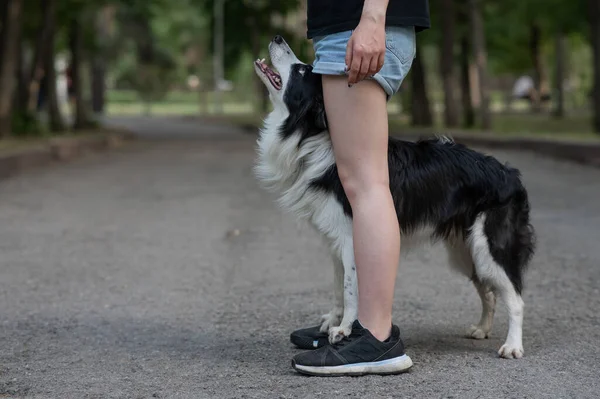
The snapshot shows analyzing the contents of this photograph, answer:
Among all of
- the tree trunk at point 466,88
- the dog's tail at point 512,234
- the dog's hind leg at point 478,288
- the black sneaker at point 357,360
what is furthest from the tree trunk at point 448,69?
the black sneaker at point 357,360

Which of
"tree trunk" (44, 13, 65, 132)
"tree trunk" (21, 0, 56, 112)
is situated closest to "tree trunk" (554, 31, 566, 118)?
"tree trunk" (44, 13, 65, 132)

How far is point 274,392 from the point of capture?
373 centimetres

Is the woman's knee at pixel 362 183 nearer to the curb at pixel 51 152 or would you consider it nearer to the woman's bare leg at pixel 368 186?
the woman's bare leg at pixel 368 186

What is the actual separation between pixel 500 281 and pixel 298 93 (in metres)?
1.17

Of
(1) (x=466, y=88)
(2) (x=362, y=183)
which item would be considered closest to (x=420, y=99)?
(1) (x=466, y=88)

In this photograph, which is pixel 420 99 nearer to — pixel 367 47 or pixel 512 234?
pixel 512 234

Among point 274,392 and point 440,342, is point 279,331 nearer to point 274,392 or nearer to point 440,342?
point 440,342

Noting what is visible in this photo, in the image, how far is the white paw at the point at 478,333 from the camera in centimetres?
468

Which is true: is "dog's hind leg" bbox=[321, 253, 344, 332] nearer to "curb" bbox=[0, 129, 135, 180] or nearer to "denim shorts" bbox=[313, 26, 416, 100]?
"denim shorts" bbox=[313, 26, 416, 100]

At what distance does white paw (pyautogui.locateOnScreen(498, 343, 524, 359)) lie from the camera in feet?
14.0

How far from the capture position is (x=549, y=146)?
15719mm

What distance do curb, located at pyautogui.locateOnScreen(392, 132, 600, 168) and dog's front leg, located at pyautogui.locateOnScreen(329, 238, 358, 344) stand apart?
7.97 metres

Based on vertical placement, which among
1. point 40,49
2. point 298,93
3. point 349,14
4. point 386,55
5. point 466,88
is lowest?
point 466,88

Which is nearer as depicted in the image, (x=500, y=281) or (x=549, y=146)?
(x=500, y=281)
